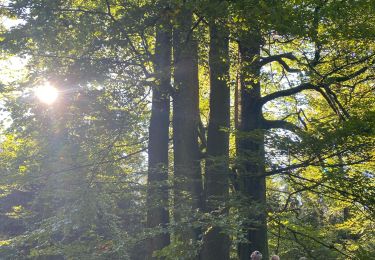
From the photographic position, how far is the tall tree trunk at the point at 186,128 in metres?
7.55

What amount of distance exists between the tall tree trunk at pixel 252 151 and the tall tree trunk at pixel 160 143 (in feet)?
4.68

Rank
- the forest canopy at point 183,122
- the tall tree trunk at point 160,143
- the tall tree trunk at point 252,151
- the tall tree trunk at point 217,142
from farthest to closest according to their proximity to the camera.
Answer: the tall tree trunk at point 160,143 → the tall tree trunk at point 217,142 → the tall tree trunk at point 252,151 → the forest canopy at point 183,122

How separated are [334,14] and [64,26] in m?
4.47

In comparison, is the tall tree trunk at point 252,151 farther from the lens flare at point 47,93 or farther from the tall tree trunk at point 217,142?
the lens flare at point 47,93

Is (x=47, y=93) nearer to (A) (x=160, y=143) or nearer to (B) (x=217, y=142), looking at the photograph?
(A) (x=160, y=143)

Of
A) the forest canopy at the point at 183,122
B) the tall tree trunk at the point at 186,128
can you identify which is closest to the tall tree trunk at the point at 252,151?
the forest canopy at the point at 183,122

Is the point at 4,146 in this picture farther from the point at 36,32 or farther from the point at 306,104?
the point at 306,104

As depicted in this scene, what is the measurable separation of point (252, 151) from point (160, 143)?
10.2 ft

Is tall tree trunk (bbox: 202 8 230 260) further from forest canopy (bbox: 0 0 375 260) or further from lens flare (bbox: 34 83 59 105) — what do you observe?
lens flare (bbox: 34 83 59 105)

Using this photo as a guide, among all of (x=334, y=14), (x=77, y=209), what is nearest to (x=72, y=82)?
(x=77, y=209)

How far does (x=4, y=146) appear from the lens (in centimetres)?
1145

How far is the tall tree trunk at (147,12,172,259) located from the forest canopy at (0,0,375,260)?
3 cm

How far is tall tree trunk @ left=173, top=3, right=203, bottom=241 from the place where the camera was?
755 cm

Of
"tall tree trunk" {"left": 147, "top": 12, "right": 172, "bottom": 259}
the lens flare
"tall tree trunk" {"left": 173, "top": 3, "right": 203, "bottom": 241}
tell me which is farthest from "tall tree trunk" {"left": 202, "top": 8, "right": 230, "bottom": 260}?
the lens flare
